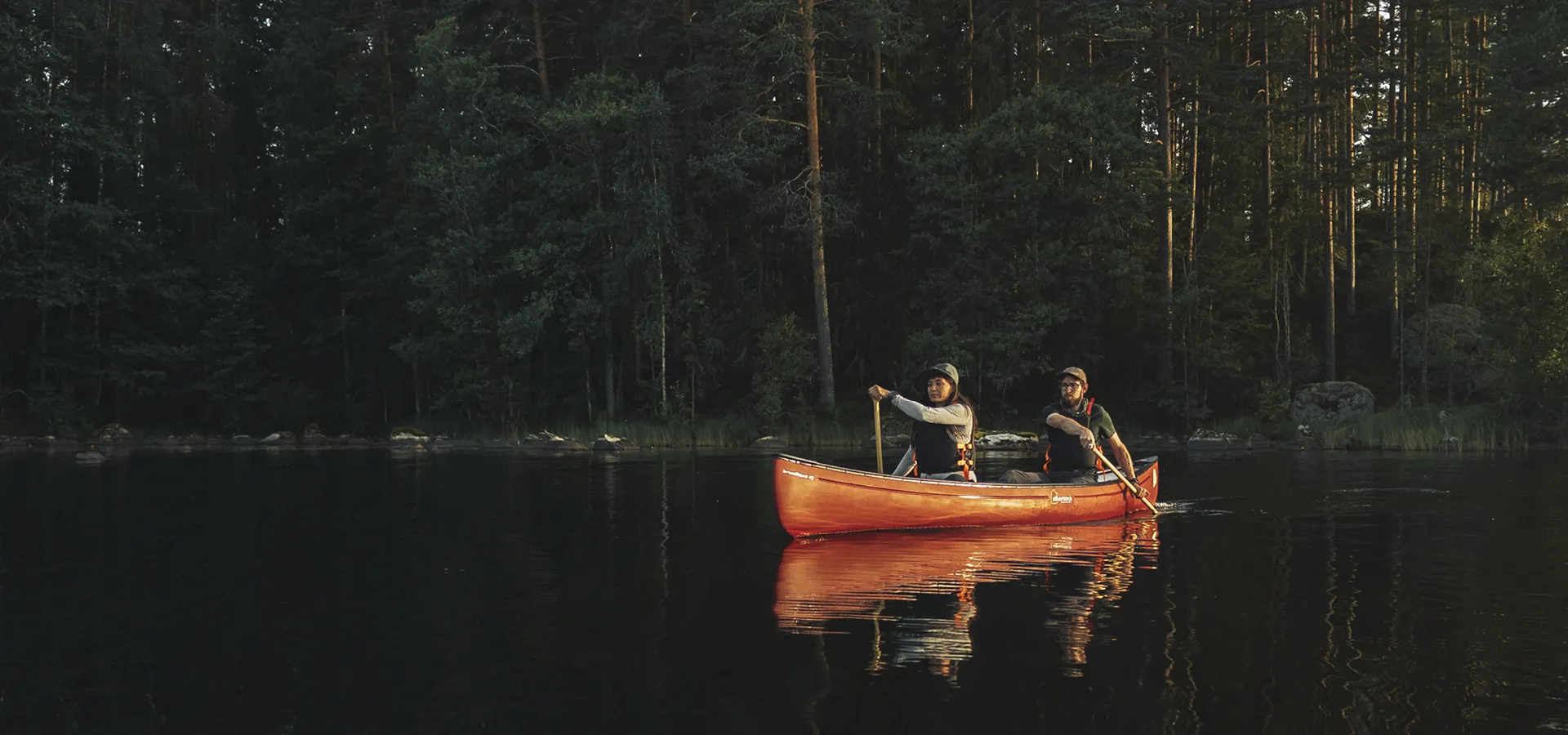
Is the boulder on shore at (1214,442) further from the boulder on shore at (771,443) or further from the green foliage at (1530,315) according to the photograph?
the boulder on shore at (771,443)

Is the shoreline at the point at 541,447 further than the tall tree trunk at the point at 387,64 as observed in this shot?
No

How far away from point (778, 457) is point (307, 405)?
3546 cm

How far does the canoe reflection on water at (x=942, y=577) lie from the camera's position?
955 centimetres

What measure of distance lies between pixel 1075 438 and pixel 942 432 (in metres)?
2.18

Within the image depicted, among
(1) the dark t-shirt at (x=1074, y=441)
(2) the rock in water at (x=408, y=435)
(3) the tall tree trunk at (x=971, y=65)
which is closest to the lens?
(1) the dark t-shirt at (x=1074, y=441)

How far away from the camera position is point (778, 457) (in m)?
15.6

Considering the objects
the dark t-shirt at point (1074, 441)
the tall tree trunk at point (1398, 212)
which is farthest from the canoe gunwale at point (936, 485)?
the tall tree trunk at point (1398, 212)

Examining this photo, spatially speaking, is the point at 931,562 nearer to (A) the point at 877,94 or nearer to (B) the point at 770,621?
(B) the point at 770,621

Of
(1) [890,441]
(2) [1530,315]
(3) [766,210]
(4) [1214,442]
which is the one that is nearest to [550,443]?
(3) [766,210]

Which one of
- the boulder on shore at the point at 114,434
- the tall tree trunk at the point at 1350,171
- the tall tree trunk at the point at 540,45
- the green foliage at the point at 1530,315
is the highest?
the tall tree trunk at the point at 540,45

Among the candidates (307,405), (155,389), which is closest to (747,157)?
(307,405)

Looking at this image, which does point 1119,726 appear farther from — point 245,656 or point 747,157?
point 747,157

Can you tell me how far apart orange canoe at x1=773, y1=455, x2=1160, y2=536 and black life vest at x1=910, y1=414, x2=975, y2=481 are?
0.56m

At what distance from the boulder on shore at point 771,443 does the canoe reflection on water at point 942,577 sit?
1916 cm
